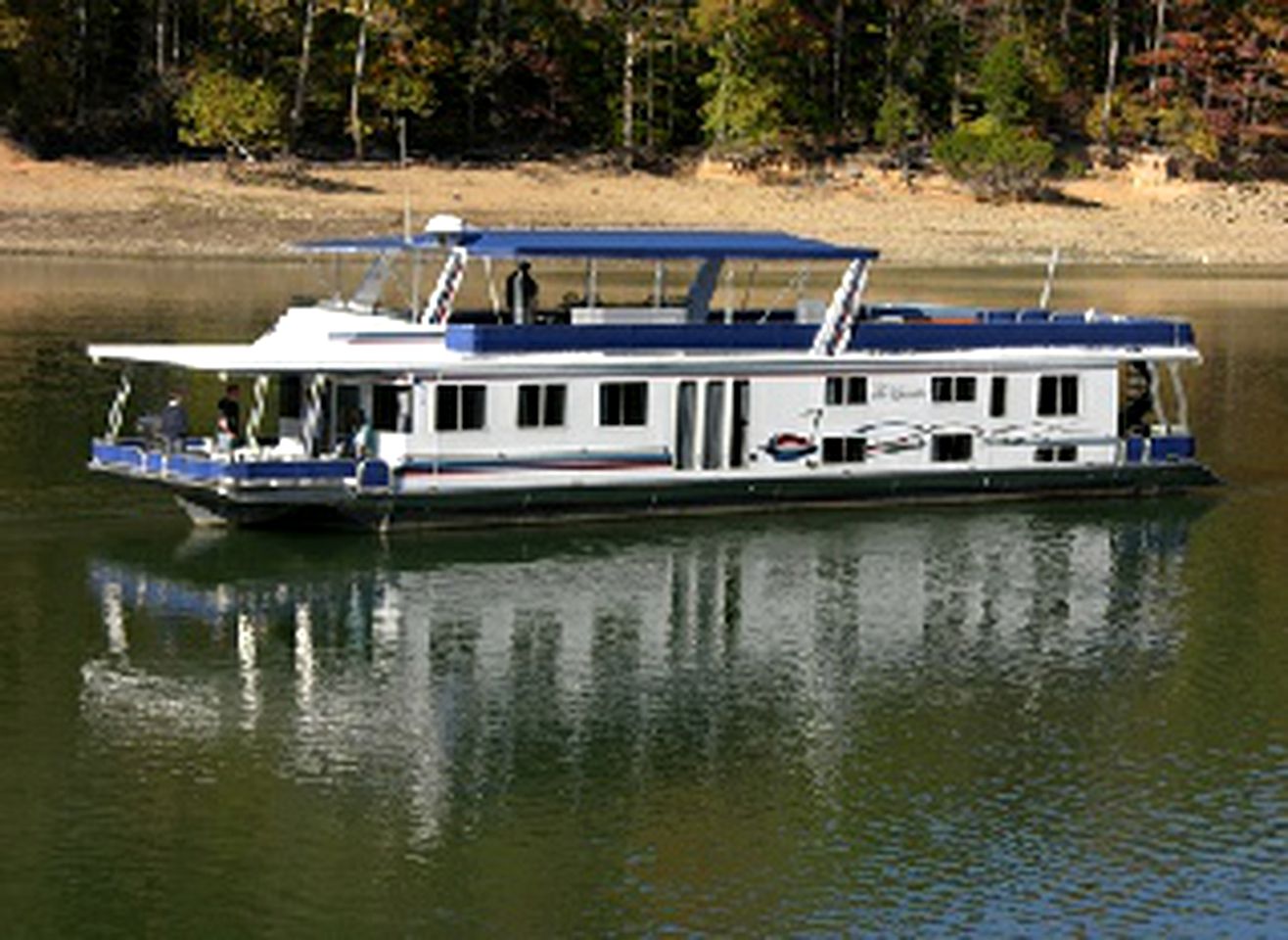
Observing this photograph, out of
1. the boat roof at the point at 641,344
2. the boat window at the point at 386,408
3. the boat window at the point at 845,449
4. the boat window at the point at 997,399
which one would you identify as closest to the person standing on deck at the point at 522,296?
the boat roof at the point at 641,344

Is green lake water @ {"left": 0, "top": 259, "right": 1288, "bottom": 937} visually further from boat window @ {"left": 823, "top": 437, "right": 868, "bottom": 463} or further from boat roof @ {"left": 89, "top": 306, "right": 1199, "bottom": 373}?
boat roof @ {"left": 89, "top": 306, "right": 1199, "bottom": 373}

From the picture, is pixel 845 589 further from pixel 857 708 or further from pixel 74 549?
pixel 74 549

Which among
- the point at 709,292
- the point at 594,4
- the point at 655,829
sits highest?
the point at 594,4

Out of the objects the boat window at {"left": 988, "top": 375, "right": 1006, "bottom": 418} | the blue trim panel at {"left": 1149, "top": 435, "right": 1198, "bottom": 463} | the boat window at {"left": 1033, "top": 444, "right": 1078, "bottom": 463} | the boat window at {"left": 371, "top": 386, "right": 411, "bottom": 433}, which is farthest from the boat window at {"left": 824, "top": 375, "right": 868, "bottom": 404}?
the boat window at {"left": 371, "top": 386, "right": 411, "bottom": 433}

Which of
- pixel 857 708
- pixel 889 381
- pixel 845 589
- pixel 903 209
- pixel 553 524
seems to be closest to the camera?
pixel 857 708

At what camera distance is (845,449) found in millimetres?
43844

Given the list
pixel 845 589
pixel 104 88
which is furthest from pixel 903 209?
pixel 845 589

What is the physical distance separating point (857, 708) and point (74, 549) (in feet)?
43.1

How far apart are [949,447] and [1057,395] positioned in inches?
86.4

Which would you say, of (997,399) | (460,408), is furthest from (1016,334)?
(460,408)

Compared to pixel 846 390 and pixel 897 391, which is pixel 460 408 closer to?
pixel 846 390

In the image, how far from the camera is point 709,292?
44.2 metres

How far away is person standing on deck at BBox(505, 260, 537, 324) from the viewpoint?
42281mm

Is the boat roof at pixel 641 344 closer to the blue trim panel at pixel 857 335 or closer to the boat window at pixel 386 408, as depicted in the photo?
the blue trim panel at pixel 857 335
